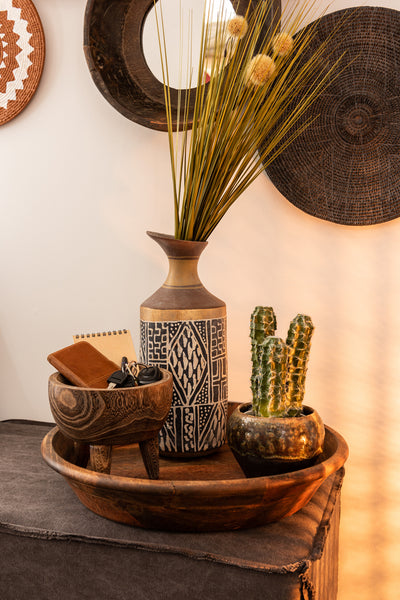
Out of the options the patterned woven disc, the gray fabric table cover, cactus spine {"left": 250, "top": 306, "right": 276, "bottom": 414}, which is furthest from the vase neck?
the patterned woven disc

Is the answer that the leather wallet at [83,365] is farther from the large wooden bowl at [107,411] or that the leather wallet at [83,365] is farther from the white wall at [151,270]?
the white wall at [151,270]

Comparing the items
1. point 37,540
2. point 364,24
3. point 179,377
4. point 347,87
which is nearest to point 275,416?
point 179,377

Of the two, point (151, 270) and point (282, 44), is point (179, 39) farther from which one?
point (151, 270)

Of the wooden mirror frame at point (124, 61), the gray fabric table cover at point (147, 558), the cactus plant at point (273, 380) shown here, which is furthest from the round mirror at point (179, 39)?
the gray fabric table cover at point (147, 558)

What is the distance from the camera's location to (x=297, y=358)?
2.54 feet

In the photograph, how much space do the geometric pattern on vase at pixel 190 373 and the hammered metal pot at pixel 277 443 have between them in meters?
0.14

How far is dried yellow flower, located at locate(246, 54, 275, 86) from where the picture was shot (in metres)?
0.84

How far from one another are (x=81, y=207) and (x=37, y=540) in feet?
2.68

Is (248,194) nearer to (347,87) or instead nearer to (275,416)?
(347,87)

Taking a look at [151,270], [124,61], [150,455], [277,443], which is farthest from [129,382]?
[124,61]

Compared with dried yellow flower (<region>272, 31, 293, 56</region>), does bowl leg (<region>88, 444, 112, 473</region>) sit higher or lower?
lower

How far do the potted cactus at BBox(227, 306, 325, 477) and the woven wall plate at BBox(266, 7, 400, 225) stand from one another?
15.0 inches

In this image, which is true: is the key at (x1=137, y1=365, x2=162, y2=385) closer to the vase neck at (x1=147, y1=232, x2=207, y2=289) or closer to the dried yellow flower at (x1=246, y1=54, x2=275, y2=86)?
the vase neck at (x1=147, y1=232, x2=207, y2=289)

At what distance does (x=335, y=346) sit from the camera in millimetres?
1108
